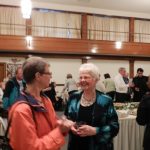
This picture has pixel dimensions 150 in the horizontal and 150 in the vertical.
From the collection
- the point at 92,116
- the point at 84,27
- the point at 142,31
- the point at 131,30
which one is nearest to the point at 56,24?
the point at 84,27

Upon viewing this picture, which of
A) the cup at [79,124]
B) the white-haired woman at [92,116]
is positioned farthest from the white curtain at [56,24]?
the cup at [79,124]

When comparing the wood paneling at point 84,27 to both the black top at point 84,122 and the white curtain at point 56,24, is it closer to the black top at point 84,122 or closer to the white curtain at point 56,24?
the white curtain at point 56,24

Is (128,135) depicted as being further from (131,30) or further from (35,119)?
(131,30)

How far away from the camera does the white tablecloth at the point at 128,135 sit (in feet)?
14.5

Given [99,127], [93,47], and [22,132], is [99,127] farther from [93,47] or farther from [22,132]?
[93,47]

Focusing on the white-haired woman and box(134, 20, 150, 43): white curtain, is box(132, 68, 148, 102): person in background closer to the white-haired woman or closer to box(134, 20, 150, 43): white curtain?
the white-haired woman

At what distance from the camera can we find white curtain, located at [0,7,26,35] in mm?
11141

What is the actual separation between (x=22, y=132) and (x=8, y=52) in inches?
397

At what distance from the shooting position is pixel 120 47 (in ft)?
40.5

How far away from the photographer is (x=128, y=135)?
4.46m

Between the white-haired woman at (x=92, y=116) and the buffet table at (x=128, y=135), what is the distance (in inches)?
82.2

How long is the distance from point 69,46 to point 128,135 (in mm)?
7410

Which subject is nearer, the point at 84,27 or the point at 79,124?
the point at 79,124

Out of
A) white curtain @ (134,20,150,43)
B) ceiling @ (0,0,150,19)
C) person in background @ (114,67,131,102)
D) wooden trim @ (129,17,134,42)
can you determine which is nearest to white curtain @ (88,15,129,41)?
wooden trim @ (129,17,134,42)
